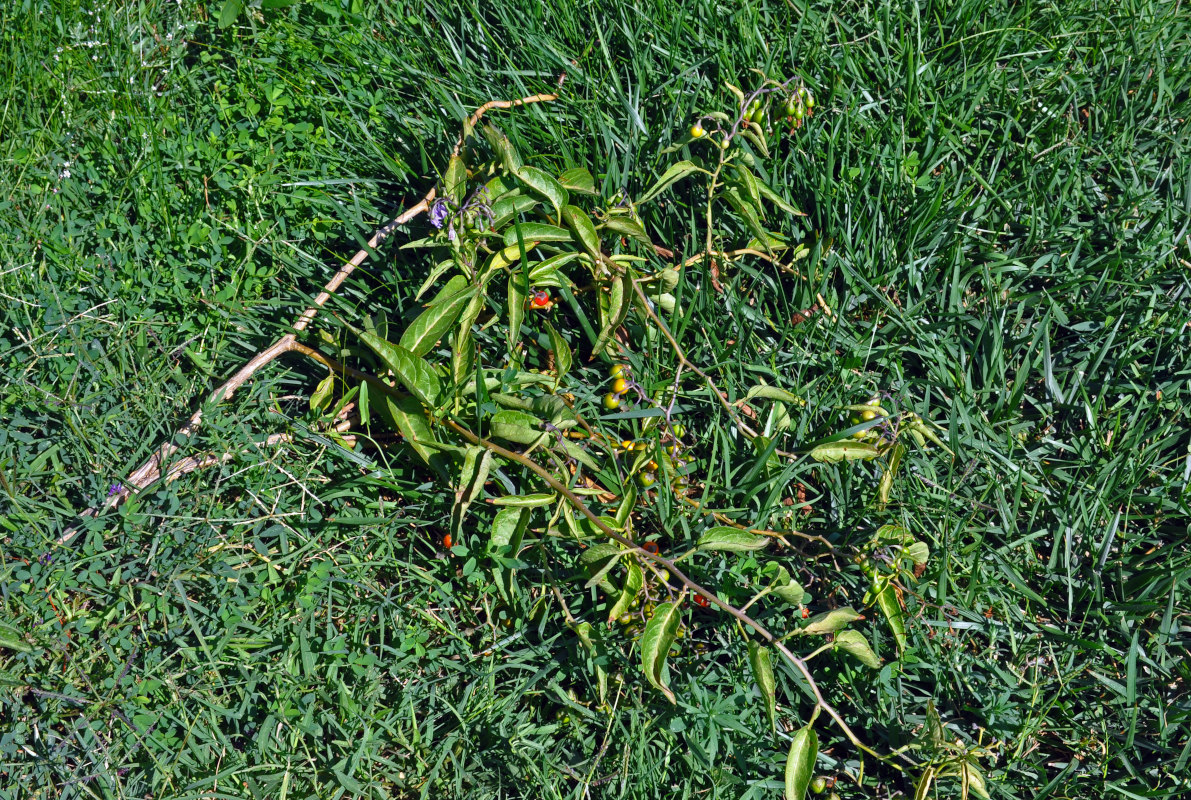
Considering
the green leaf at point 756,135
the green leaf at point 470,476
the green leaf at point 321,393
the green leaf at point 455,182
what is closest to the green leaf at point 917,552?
the green leaf at point 470,476

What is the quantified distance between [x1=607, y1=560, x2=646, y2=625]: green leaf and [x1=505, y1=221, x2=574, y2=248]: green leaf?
82 centimetres

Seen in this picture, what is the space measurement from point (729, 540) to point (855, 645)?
0.36 meters

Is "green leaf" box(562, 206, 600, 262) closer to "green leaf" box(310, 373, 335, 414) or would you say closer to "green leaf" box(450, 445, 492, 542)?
"green leaf" box(450, 445, 492, 542)

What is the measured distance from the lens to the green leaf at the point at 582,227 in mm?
2482

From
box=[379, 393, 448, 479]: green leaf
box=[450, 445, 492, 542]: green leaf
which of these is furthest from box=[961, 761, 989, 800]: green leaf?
box=[379, 393, 448, 479]: green leaf

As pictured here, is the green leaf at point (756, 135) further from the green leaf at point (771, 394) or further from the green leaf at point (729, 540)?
the green leaf at point (729, 540)

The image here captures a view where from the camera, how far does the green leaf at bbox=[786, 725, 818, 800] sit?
2076 mm

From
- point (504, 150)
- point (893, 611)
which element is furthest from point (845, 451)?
point (504, 150)

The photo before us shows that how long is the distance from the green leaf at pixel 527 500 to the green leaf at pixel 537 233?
2.10 feet

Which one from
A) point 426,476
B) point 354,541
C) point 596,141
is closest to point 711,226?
point 596,141

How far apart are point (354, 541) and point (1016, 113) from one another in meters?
2.25

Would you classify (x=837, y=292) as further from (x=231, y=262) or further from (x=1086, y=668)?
(x=231, y=262)

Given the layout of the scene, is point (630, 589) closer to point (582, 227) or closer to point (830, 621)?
point (830, 621)

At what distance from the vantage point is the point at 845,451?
241 centimetres
